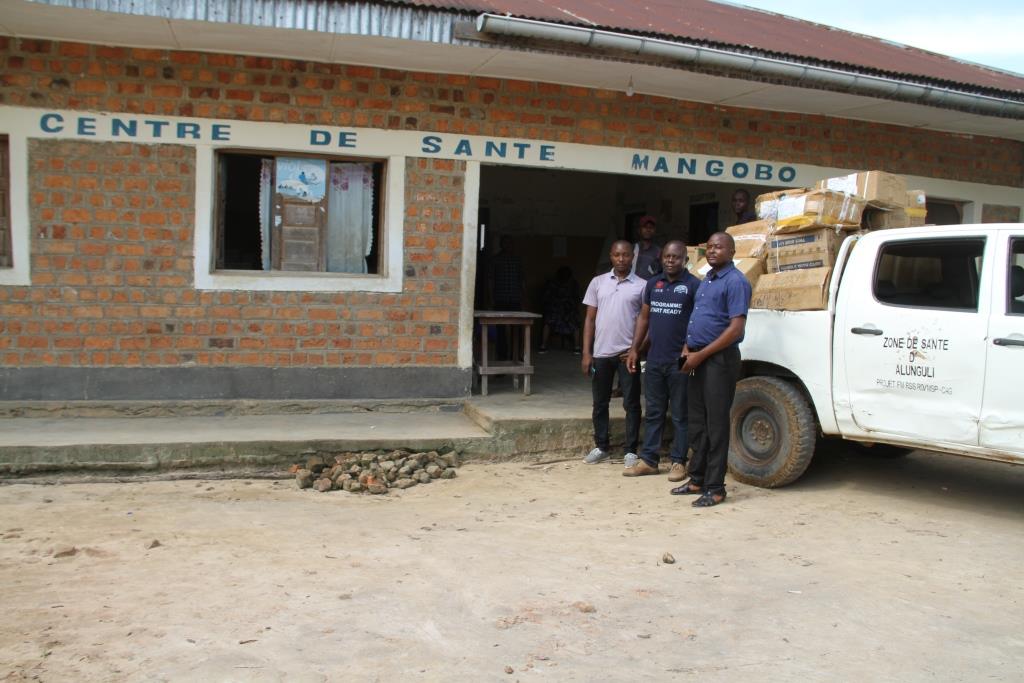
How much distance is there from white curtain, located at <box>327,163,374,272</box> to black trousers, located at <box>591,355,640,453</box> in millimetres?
2509

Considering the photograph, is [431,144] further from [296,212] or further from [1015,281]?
[1015,281]

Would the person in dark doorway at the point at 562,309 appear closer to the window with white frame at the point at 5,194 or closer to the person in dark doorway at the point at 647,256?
the person in dark doorway at the point at 647,256

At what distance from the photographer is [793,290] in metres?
A: 6.20

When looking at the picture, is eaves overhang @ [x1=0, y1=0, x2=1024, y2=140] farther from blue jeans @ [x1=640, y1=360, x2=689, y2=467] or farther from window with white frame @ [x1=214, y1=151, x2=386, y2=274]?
blue jeans @ [x1=640, y1=360, x2=689, y2=467]

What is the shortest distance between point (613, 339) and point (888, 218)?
86.7 inches

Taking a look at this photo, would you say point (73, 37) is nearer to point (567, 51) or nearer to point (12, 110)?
point (12, 110)

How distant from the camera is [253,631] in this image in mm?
3693

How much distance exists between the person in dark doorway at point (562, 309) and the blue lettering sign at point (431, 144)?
233 inches

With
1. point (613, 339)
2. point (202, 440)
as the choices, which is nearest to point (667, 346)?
point (613, 339)

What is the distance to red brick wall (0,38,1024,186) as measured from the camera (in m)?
7.08

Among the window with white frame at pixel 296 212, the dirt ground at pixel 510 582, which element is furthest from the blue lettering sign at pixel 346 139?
the dirt ground at pixel 510 582

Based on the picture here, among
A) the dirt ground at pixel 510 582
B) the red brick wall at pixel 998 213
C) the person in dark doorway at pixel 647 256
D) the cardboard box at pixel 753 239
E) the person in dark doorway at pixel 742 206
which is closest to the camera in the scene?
the dirt ground at pixel 510 582

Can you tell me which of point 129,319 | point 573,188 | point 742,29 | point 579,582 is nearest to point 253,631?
point 579,582

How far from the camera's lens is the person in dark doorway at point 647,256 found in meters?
8.43
